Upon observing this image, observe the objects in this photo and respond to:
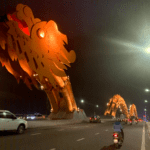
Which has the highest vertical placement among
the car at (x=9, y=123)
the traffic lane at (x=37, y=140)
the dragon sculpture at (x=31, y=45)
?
the dragon sculpture at (x=31, y=45)

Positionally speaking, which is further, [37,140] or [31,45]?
[31,45]

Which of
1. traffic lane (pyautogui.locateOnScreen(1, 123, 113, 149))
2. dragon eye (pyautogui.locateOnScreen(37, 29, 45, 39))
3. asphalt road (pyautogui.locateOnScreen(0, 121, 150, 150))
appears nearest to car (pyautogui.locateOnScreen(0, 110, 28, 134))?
asphalt road (pyautogui.locateOnScreen(0, 121, 150, 150))

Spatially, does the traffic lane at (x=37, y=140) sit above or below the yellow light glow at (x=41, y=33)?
below

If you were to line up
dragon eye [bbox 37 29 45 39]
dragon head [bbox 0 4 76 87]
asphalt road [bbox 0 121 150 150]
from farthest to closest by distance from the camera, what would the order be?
1. dragon eye [bbox 37 29 45 39]
2. dragon head [bbox 0 4 76 87]
3. asphalt road [bbox 0 121 150 150]

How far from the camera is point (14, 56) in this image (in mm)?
29766

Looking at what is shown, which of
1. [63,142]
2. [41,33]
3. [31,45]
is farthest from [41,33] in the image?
[63,142]

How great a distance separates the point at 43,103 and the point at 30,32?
47.0 metres

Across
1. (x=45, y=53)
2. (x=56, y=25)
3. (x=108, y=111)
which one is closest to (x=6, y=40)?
(x=45, y=53)

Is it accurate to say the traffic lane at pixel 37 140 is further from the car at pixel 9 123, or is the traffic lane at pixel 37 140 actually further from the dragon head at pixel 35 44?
the dragon head at pixel 35 44

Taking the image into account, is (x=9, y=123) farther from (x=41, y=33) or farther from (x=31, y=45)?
(x=41, y=33)

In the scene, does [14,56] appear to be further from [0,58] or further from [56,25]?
[56,25]

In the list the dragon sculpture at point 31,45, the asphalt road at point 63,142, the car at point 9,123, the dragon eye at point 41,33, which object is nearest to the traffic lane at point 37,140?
the asphalt road at point 63,142

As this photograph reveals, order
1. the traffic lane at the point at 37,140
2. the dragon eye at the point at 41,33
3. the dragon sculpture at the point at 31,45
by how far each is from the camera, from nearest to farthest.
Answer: the traffic lane at the point at 37,140
the dragon sculpture at the point at 31,45
the dragon eye at the point at 41,33

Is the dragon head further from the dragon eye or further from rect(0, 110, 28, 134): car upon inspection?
rect(0, 110, 28, 134): car
